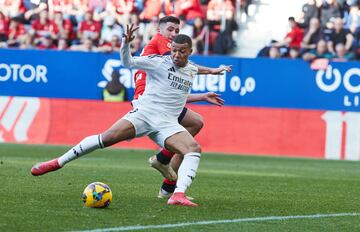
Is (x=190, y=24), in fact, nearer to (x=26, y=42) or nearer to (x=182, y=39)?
(x=26, y=42)

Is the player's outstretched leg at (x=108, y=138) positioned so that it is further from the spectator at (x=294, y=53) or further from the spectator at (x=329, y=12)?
the spectator at (x=329, y=12)

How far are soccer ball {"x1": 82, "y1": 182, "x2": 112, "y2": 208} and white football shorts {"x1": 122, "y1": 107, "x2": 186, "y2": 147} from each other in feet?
3.47

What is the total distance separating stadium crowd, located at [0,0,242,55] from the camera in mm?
27203

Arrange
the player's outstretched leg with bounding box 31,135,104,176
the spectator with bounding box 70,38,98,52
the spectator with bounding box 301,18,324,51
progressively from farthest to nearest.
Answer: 1. the spectator with bounding box 70,38,98,52
2. the spectator with bounding box 301,18,324,51
3. the player's outstretched leg with bounding box 31,135,104,176

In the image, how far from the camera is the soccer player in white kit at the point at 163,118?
36.1ft

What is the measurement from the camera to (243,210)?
10.8m

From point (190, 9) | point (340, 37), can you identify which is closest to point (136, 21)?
point (190, 9)

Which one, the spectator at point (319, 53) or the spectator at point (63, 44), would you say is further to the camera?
the spectator at point (63, 44)

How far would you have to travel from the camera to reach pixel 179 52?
440 inches

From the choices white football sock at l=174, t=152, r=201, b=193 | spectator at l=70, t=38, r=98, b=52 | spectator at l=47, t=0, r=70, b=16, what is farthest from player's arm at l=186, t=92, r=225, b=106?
spectator at l=47, t=0, r=70, b=16

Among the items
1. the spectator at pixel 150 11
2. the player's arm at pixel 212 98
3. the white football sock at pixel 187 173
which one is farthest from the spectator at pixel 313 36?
the white football sock at pixel 187 173

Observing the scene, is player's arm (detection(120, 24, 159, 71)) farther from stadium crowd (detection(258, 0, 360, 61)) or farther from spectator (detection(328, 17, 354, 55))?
spectator (detection(328, 17, 354, 55))

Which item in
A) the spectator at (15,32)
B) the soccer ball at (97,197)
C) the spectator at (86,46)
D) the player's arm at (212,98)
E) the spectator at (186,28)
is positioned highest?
the player's arm at (212,98)

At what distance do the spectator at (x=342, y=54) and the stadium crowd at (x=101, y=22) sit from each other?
3.22m
